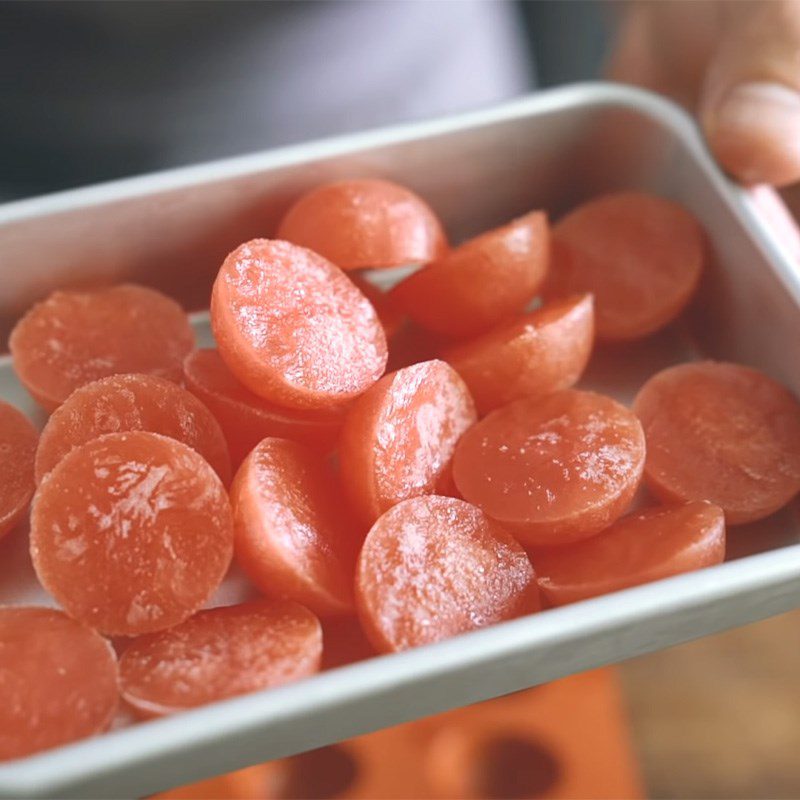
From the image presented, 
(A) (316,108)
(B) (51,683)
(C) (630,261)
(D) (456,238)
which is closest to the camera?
(B) (51,683)

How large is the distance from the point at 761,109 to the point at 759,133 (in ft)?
0.12

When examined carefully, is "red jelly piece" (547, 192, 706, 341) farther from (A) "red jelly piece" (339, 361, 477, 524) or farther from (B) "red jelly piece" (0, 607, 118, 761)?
(B) "red jelly piece" (0, 607, 118, 761)

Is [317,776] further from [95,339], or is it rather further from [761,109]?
[761,109]

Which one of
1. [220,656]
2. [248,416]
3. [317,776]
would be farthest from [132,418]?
[317,776]

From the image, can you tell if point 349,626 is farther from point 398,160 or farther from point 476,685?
point 398,160

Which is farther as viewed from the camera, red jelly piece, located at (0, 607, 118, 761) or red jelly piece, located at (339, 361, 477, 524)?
red jelly piece, located at (339, 361, 477, 524)

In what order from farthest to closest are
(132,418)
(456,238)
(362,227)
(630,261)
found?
(456,238) → (630,261) → (362,227) → (132,418)

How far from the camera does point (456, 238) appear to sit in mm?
1353

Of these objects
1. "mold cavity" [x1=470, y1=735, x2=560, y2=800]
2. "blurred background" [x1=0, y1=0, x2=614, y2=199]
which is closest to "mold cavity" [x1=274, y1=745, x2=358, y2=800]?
"mold cavity" [x1=470, y1=735, x2=560, y2=800]

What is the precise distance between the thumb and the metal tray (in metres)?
0.04

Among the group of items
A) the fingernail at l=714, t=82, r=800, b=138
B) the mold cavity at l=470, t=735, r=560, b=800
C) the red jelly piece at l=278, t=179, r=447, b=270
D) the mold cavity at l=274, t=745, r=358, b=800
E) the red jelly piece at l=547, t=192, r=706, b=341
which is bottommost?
the mold cavity at l=470, t=735, r=560, b=800

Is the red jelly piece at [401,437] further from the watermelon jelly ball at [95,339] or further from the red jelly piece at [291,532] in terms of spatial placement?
the watermelon jelly ball at [95,339]

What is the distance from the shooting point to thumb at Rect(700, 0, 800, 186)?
3.81ft

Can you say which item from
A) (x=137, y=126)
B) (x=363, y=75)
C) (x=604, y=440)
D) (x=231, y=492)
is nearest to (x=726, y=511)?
(x=604, y=440)
